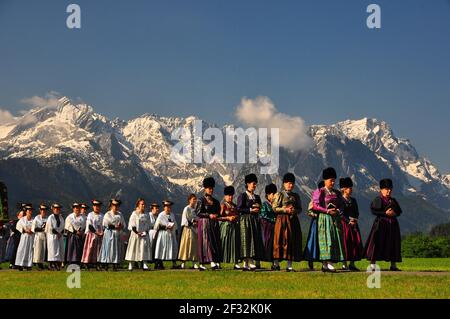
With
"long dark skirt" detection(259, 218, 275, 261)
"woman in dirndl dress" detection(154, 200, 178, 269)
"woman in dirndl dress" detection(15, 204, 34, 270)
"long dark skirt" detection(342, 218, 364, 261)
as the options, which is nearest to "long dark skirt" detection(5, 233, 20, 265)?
"woman in dirndl dress" detection(15, 204, 34, 270)

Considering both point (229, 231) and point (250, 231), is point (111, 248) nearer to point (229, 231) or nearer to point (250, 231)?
point (229, 231)

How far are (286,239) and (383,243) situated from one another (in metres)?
2.99

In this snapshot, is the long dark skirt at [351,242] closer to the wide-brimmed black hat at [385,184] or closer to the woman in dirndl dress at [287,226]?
the woman in dirndl dress at [287,226]

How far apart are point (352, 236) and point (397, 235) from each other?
1.41 metres

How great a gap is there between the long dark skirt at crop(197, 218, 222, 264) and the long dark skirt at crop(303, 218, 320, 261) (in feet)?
9.96

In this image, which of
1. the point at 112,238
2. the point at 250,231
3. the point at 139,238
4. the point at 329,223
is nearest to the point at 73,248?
the point at 112,238

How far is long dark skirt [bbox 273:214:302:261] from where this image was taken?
22234 millimetres

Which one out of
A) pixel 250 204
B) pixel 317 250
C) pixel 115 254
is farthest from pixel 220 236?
pixel 115 254

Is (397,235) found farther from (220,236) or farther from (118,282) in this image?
(118,282)

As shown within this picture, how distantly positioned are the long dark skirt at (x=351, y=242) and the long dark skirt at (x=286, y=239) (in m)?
1.46

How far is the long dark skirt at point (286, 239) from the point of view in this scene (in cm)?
2223

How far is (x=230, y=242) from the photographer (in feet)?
77.3

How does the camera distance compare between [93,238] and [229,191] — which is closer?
[229,191]
